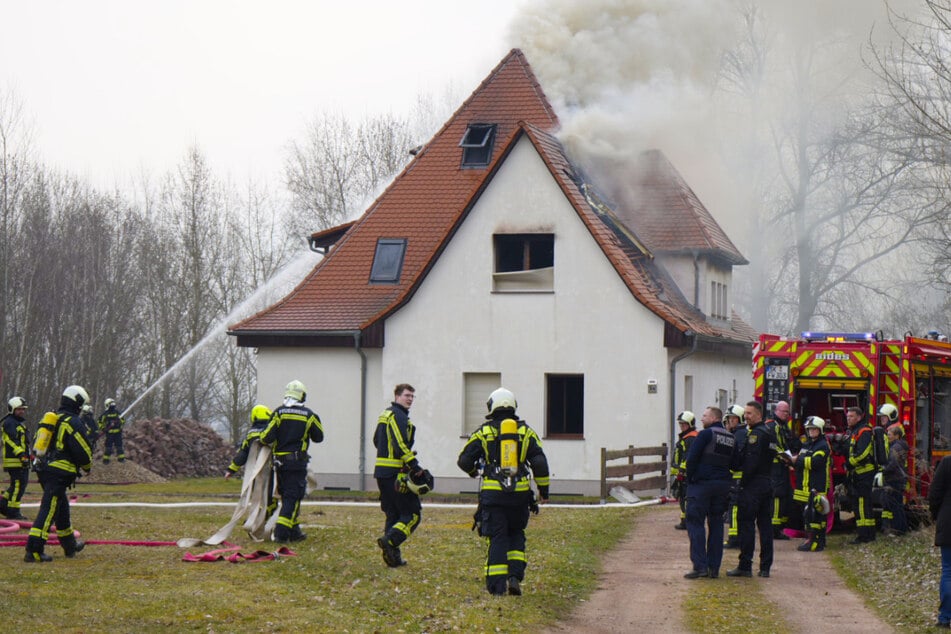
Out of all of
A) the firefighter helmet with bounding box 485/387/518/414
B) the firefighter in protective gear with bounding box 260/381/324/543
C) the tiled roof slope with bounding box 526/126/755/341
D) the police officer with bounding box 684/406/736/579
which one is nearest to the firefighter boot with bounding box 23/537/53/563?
the firefighter in protective gear with bounding box 260/381/324/543

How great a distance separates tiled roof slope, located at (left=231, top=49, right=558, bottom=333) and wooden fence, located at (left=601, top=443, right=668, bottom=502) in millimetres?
6024

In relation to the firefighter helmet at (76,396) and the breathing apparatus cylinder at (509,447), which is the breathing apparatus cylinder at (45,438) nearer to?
the firefighter helmet at (76,396)

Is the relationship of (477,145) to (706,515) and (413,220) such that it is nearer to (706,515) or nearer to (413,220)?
(413,220)

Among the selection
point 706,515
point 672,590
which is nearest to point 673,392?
point 706,515

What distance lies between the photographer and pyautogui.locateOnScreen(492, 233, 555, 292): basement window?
27.3 metres

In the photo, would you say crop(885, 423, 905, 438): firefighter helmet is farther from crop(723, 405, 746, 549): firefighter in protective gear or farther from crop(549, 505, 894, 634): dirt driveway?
crop(723, 405, 746, 549): firefighter in protective gear

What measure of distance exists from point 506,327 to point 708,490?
44.4ft

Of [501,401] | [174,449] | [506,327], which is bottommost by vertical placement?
[174,449]

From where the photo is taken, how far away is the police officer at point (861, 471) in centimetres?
1681

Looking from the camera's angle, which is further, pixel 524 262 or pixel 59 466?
pixel 524 262

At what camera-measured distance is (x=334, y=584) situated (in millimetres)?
12172

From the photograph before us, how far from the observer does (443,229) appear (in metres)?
29.2

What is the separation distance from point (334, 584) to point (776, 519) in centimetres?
756

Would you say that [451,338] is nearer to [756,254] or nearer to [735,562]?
[735,562]
